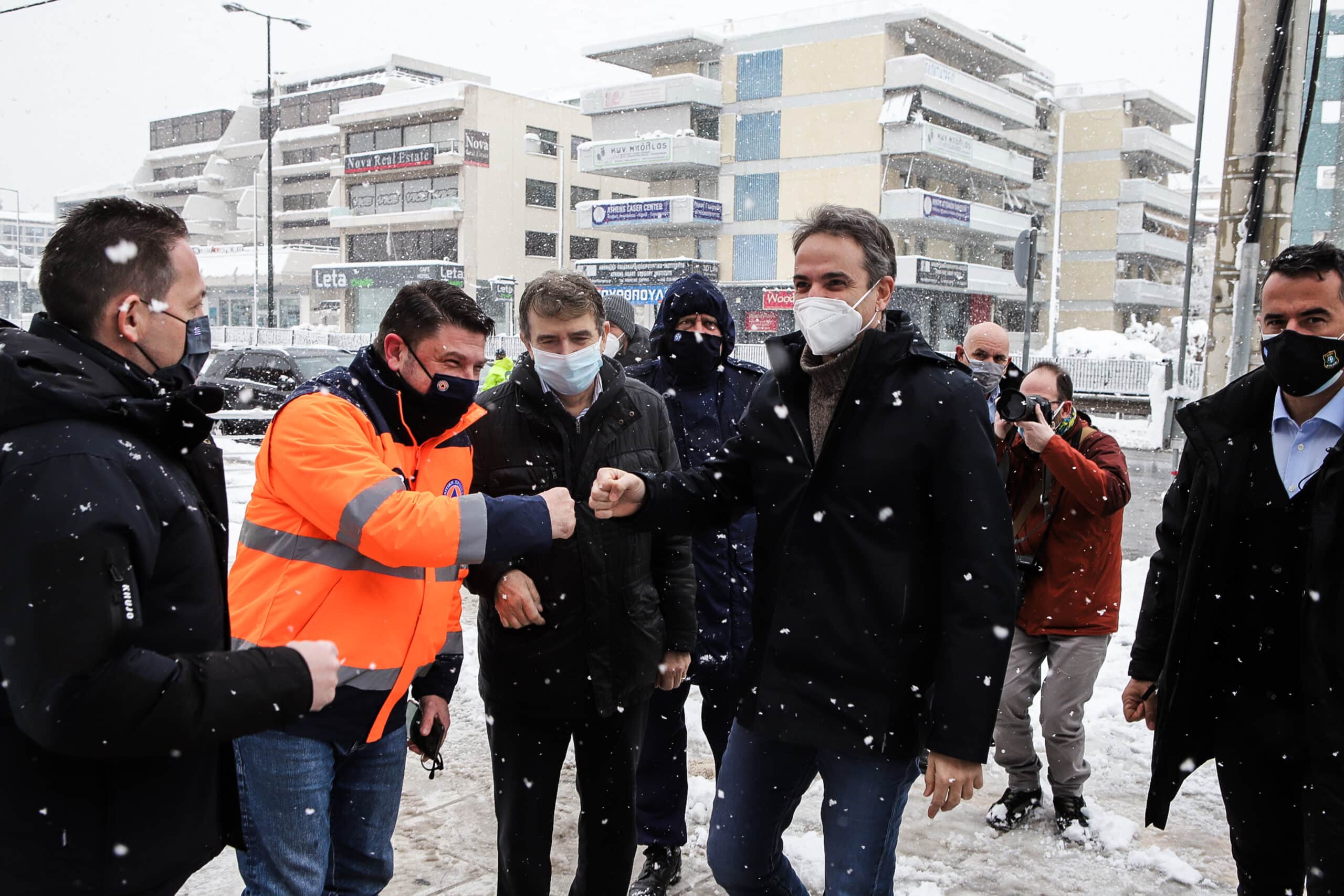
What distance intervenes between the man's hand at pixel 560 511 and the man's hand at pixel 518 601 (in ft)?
1.37

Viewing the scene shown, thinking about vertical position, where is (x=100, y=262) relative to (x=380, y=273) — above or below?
below

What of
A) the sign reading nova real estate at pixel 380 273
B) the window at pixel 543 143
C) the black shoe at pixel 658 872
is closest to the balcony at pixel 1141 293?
the window at pixel 543 143

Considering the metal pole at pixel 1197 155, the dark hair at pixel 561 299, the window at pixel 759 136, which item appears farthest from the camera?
the window at pixel 759 136

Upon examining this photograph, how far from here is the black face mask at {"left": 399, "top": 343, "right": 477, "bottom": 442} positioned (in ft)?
8.52

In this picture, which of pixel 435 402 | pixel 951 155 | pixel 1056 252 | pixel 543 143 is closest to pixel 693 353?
pixel 435 402

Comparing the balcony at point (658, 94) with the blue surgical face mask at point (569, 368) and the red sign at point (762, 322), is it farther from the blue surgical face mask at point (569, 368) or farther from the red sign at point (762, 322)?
the blue surgical face mask at point (569, 368)

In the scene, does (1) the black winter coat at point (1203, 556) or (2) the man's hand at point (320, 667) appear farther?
(1) the black winter coat at point (1203, 556)

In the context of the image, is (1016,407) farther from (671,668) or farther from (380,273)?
(380,273)

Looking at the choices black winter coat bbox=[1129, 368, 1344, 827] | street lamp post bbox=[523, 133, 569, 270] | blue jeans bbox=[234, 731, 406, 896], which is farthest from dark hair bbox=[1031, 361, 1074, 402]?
street lamp post bbox=[523, 133, 569, 270]

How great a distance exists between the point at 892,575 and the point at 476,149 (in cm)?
5143

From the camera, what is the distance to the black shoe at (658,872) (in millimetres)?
3557

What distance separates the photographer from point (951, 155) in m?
38.8

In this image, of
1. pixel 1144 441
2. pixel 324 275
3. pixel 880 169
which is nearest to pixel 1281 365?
pixel 1144 441

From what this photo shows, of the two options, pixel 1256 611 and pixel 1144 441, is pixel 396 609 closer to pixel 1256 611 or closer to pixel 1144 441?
pixel 1256 611
